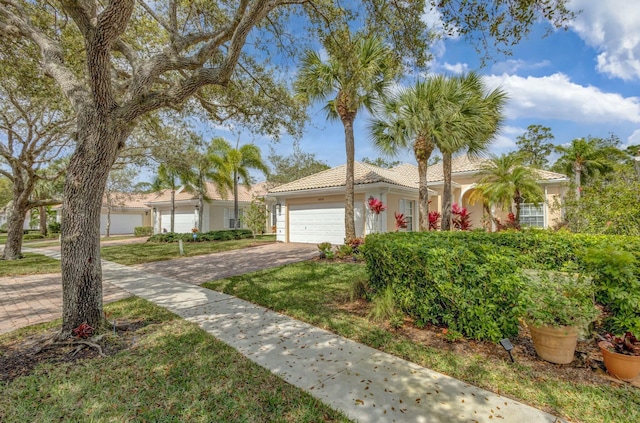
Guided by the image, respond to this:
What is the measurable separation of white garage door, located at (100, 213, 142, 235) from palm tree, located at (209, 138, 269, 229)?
73.6 feet

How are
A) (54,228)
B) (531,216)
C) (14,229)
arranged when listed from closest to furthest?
(14,229)
(531,216)
(54,228)

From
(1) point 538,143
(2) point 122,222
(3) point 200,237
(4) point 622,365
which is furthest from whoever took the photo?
(2) point 122,222

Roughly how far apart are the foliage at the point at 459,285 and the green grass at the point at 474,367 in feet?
1.64

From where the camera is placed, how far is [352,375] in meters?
3.30

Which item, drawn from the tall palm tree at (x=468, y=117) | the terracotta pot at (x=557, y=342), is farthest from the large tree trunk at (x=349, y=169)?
the terracotta pot at (x=557, y=342)

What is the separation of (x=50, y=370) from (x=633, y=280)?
698 cm

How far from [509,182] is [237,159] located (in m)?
17.7

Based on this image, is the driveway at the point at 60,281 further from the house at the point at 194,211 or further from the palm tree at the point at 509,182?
the house at the point at 194,211

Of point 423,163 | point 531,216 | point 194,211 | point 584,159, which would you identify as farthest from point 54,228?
point 584,159

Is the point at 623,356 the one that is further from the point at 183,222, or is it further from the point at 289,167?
the point at 289,167

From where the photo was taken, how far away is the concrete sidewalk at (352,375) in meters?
2.65

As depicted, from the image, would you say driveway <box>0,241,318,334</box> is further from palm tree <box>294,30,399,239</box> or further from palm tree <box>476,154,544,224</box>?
palm tree <box>476,154,544,224</box>

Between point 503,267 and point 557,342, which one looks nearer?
point 557,342

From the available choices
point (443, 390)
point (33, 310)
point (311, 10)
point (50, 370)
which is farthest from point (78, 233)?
point (311, 10)
